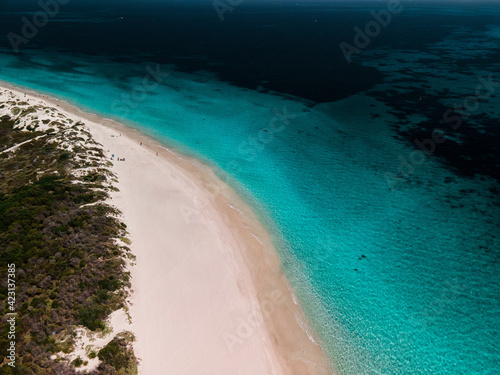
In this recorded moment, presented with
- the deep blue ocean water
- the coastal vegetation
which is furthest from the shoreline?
the deep blue ocean water

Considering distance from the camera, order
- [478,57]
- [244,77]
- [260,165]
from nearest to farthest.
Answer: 1. [260,165]
2. [244,77]
3. [478,57]

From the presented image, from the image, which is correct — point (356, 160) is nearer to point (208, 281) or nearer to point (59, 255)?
point (208, 281)

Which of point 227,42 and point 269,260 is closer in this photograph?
point 269,260

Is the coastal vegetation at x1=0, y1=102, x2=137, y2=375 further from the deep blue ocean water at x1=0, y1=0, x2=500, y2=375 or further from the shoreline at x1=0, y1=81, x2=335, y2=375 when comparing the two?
the deep blue ocean water at x1=0, y1=0, x2=500, y2=375

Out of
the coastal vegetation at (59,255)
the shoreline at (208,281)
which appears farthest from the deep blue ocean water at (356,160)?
the coastal vegetation at (59,255)

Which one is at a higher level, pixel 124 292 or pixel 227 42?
pixel 227 42

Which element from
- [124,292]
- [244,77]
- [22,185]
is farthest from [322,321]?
[244,77]

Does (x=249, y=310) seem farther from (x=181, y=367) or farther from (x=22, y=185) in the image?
(x=22, y=185)
